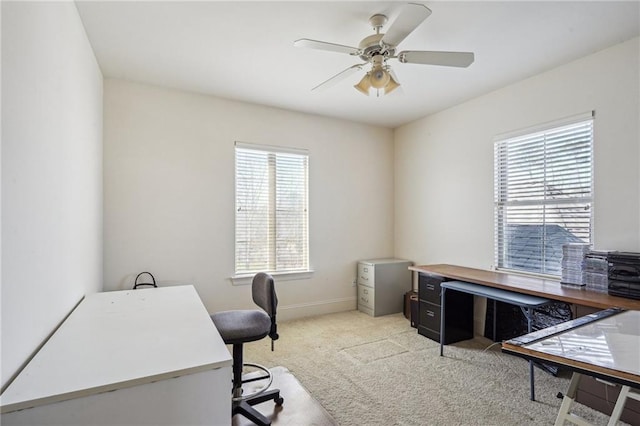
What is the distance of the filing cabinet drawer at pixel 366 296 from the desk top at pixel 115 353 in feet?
8.82

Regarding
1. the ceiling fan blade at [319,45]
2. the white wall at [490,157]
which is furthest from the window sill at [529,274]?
the ceiling fan blade at [319,45]

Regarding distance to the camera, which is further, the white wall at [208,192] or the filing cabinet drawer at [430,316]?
the filing cabinet drawer at [430,316]

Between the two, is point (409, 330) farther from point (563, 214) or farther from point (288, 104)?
point (288, 104)

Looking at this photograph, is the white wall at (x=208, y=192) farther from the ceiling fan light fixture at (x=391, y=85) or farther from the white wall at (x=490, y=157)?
the ceiling fan light fixture at (x=391, y=85)

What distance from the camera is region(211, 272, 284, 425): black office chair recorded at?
2018mm

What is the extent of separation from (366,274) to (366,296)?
298 mm

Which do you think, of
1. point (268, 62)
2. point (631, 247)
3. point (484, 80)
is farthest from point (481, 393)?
point (268, 62)

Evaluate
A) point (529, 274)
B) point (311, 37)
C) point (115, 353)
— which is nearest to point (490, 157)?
point (529, 274)

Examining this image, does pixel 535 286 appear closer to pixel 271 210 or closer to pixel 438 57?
pixel 438 57

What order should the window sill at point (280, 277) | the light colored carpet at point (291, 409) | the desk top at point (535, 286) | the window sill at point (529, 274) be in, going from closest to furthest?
the light colored carpet at point (291, 409), the desk top at point (535, 286), the window sill at point (529, 274), the window sill at point (280, 277)

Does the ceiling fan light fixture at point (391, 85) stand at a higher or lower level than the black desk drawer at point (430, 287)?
higher

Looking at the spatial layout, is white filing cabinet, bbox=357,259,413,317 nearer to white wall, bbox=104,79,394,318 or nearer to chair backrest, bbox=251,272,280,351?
white wall, bbox=104,79,394,318

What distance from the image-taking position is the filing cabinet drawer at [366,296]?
4250 millimetres

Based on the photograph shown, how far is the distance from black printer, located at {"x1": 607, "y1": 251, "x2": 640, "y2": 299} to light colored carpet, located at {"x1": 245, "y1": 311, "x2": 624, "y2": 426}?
0.84 metres
